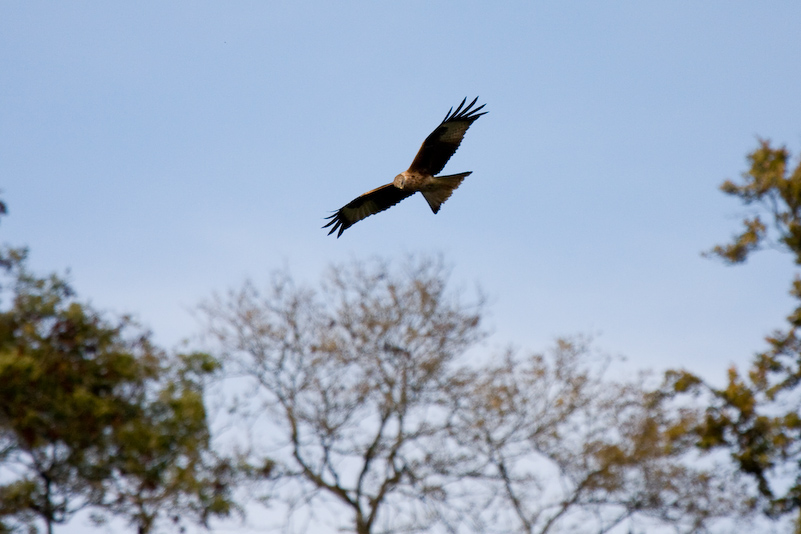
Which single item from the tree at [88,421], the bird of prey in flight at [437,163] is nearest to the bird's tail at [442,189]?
the bird of prey in flight at [437,163]

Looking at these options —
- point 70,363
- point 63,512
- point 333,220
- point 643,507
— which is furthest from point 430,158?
point 643,507

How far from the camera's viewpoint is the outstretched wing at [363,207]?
27.7ft

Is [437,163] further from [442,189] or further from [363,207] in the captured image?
[363,207]

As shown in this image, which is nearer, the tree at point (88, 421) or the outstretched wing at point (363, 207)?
the outstretched wing at point (363, 207)

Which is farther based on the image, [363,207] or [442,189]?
[363,207]

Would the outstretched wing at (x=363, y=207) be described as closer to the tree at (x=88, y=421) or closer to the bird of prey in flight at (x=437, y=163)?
the bird of prey in flight at (x=437, y=163)

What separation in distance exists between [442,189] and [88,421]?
10558 millimetres

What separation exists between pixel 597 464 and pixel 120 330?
9782 millimetres

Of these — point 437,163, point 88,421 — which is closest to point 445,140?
point 437,163

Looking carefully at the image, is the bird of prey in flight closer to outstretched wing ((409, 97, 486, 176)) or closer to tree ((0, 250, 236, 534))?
outstretched wing ((409, 97, 486, 176))

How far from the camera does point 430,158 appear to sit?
7.84 metres

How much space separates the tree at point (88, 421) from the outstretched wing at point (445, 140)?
373 inches

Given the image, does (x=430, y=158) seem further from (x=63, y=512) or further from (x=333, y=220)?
(x=63, y=512)

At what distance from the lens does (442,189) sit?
25.5 feet
